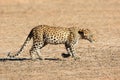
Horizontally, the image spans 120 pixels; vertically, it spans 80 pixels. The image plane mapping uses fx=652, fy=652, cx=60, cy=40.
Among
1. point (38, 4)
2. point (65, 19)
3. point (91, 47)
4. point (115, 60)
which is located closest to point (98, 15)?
point (65, 19)

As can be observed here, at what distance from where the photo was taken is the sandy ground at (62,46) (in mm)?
15805

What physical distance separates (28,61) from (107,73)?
267 centimetres

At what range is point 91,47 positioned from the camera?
20.3m

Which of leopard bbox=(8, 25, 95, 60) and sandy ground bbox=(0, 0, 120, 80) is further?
leopard bbox=(8, 25, 95, 60)

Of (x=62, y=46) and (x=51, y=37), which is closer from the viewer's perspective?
(x=51, y=37)

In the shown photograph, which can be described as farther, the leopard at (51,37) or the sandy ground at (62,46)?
the leopard at (51,37)

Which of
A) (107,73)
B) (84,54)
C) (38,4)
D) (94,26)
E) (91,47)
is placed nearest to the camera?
(107,73)

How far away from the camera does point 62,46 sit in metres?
20.7

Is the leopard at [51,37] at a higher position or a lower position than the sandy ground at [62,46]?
higher

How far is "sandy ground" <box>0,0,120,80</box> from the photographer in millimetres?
15805

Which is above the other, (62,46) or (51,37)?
(51,37)

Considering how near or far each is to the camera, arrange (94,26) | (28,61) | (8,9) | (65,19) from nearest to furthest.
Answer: (28,61), (94,26), (65,19), (8,9)

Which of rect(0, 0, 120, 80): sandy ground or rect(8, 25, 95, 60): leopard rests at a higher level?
rect(8, 25, 95, 60): leopard

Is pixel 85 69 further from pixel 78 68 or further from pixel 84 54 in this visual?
pixel 84 54
